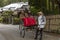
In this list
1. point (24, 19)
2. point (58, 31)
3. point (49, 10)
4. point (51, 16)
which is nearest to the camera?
point (24, 19)

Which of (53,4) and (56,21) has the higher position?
(53,4)

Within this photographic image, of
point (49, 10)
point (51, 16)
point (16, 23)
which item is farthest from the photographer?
point (16, 23)

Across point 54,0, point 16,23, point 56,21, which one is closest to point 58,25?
point 56,21

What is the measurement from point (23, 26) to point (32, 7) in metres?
9.27

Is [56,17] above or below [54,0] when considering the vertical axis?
below

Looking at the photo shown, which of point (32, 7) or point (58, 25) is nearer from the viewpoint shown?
point (58, 25)

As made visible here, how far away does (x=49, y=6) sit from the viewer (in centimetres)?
2183

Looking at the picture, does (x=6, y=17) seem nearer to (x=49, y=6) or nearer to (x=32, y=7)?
(x=32, y=7)

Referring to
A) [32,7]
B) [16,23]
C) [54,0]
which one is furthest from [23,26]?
[16,23]

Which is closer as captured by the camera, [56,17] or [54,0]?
[56,17]

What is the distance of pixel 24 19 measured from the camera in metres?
16.1

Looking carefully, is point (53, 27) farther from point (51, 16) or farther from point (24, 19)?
point (24, 19)

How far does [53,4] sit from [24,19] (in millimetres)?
5750

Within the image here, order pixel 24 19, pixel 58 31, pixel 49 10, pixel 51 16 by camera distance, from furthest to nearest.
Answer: pixel 49 10
pixel 51 16
pixel 58 31
pixel 24 19
